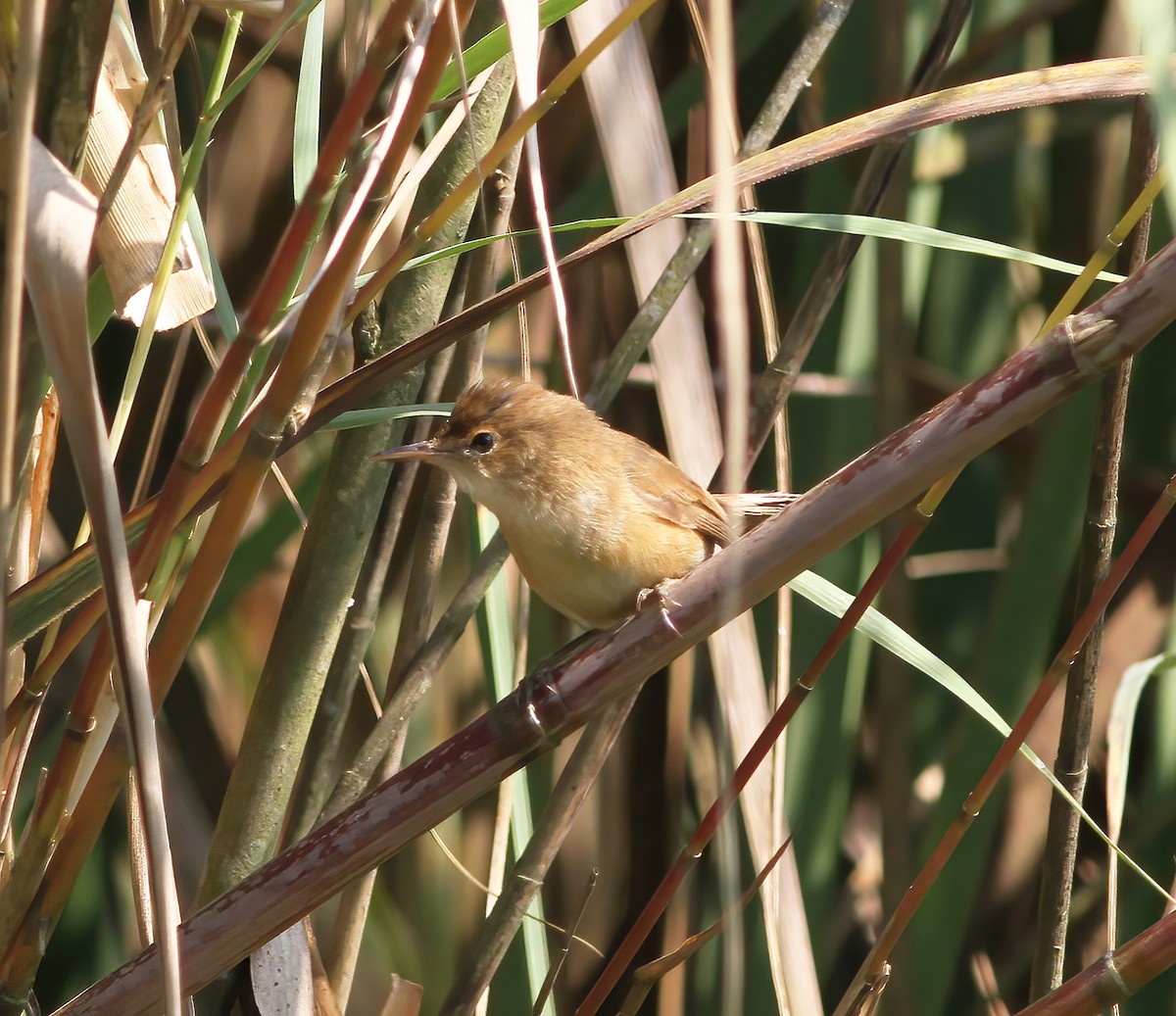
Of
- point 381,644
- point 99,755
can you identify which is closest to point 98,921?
point 381,644

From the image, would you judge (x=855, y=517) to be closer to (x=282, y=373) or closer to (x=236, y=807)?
(x=282, y=373)

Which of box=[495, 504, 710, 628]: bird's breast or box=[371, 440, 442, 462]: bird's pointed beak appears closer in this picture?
box=[371, 440, 442, 462]: bird's pointed beak

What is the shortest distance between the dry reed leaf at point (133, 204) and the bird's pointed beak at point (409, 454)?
11.3 inches

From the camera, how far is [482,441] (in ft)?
4.65

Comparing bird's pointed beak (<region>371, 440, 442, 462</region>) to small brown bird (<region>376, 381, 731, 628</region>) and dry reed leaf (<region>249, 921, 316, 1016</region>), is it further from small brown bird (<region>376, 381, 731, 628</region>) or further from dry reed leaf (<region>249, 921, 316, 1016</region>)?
dry reed leaf (<region>249, 921, 316, 1016</region>)

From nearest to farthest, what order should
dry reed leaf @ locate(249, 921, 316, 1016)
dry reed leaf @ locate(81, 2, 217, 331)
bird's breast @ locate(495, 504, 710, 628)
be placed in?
dry reed leaf @ locate(81, 2, 217, 331) → dry reed leaf @ locate(249, 921, 316, 1016) → bird's breast @ locate(495, 504, 710, 628)

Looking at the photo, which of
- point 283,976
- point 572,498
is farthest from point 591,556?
point 283,976

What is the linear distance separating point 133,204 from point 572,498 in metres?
0.65

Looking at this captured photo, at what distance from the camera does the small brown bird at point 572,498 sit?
4.51ft

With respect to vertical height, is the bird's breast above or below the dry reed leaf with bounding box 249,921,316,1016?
above

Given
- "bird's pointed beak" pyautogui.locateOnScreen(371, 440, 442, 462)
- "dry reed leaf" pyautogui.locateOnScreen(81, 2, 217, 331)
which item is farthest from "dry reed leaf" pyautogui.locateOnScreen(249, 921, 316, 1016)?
"dry reed leaf" pyautogui.locateOnScreen(81, 2, 217, 331)

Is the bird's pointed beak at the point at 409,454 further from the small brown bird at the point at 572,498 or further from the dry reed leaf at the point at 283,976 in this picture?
the dry reed leaf at the point at 283,976

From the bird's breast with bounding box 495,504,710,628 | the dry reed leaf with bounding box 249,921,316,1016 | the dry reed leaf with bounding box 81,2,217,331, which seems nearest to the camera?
the dry reed leaf with bounding box 81,2,217,331

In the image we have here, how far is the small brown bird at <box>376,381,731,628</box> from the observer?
138 centimetres
